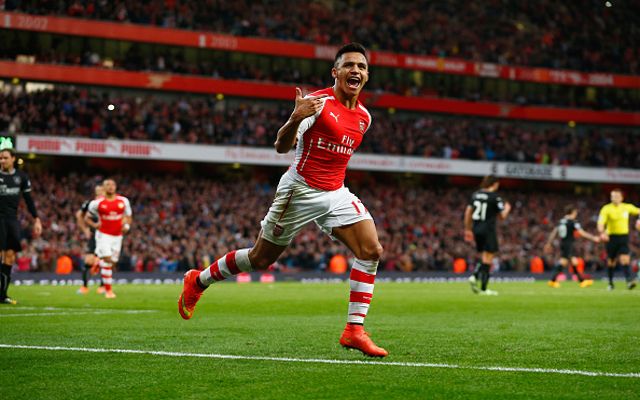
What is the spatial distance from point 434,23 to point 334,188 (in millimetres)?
50146

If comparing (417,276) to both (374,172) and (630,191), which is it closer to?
(374,172)

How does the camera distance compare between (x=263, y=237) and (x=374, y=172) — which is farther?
(x=374, y=172)

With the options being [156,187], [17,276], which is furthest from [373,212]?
[17,276]

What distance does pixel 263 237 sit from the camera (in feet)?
29.0

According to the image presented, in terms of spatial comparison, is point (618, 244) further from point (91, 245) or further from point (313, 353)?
point (313, 353)

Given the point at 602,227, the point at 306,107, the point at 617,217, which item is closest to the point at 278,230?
the point at 306,107

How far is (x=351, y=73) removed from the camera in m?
8.48

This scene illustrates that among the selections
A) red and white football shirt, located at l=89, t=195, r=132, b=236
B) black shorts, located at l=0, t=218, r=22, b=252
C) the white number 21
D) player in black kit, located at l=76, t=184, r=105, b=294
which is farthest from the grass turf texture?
player in black kit, located at l=76, t=184, r=105, b=294

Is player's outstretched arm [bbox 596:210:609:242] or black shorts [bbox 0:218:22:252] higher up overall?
player's outstretched arm [bbox 596:210:609:242]

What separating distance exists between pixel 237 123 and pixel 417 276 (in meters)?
14.7

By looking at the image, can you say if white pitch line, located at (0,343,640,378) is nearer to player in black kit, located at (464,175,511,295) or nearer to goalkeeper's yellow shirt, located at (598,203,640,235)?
player in black kit, located at (464,175,511,295)

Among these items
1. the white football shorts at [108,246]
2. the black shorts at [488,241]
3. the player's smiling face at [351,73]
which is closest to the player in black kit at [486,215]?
the black shorts at [488,241]

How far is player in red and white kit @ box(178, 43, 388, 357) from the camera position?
27.5ft

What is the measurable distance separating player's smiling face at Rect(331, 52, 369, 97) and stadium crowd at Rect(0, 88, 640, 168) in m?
35.0
